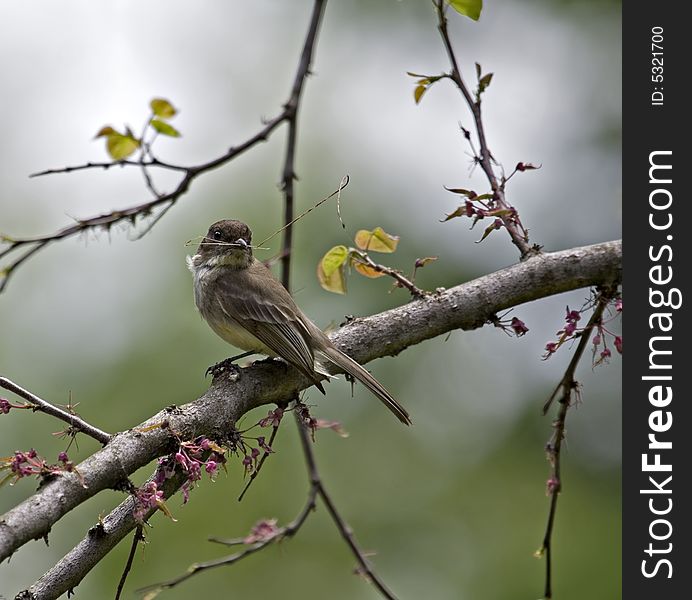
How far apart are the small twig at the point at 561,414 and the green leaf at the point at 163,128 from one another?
5.25 ft

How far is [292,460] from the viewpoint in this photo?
881cm

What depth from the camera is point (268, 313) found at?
14.2ft

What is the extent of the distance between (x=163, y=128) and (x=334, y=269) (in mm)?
855

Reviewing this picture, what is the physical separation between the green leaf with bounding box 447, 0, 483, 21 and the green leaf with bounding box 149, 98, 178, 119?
3.30ft

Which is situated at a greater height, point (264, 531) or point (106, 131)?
point (106, 131)

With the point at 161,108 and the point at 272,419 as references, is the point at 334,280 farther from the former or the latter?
the point at 161,108

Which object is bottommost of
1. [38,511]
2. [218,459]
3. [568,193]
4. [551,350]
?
[38,511]

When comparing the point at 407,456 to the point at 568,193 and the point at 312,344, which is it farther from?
the point at 312,344

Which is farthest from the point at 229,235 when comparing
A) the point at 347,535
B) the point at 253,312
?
the point at 347,535

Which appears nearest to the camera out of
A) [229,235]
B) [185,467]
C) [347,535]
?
[185,467]

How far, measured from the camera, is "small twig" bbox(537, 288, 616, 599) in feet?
10.8

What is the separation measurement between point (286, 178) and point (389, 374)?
23.5ft
